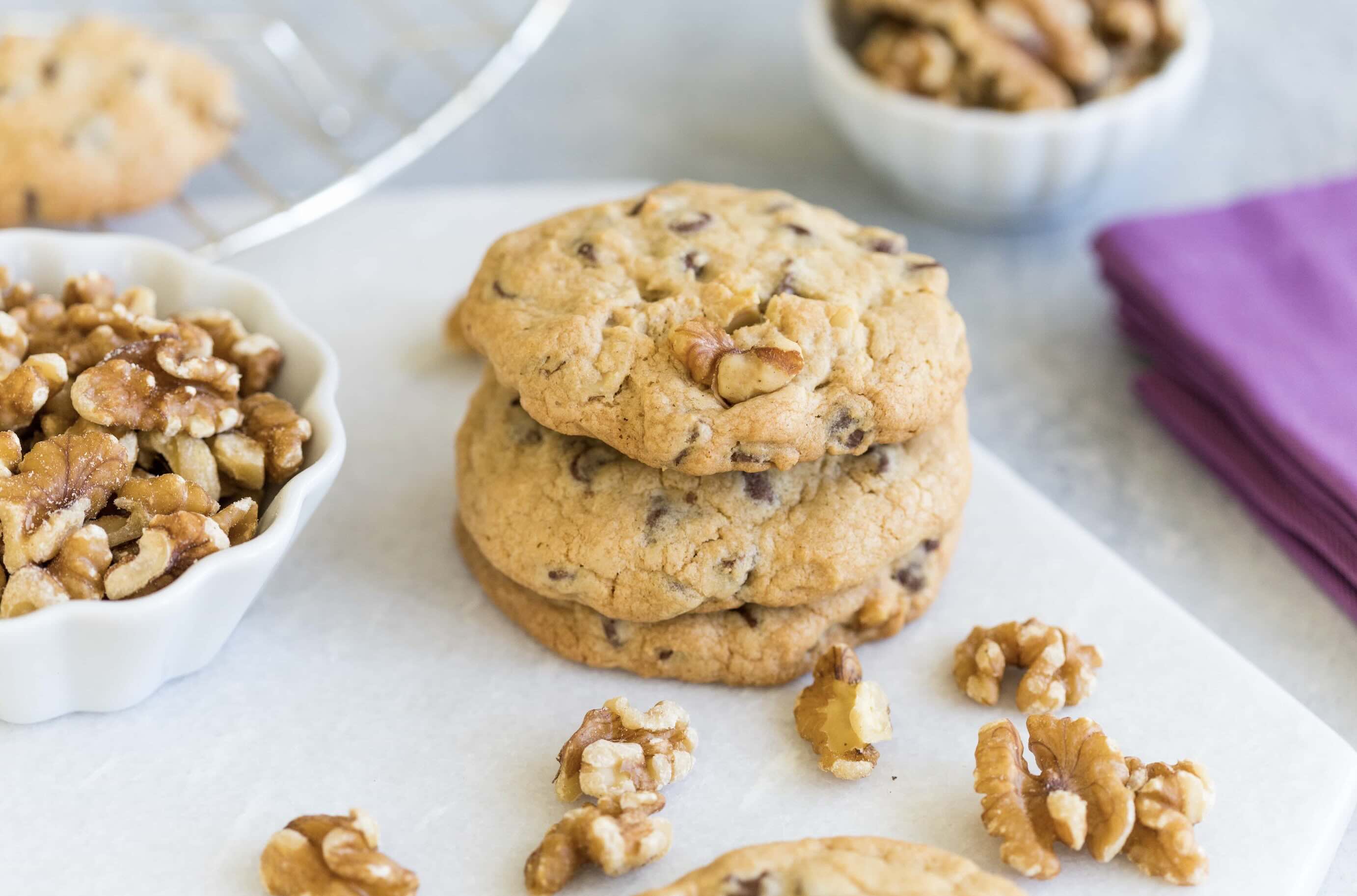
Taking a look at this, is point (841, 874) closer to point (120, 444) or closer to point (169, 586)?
point (169, 586)

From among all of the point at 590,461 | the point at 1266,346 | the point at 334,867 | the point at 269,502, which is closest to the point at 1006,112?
the point at 1266,346

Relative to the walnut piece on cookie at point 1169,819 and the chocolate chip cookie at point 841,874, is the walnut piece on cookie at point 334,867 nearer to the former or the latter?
the chocolate chip cookie at point 841,874

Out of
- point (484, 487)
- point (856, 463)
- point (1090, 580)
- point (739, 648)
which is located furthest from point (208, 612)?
point (1090, 580)

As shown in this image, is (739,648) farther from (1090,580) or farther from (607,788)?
(1090,580)

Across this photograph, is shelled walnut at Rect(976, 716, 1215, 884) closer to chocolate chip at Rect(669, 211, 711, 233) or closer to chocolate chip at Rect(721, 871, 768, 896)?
chocolate chip at Rect(721, 871, 768, 896)

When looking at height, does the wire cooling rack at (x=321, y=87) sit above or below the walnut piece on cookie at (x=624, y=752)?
above

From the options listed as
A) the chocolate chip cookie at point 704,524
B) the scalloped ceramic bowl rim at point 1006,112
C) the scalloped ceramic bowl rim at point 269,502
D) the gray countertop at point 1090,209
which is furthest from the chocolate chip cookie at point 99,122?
the scalloped ceramic bowl rim at point 1006,112

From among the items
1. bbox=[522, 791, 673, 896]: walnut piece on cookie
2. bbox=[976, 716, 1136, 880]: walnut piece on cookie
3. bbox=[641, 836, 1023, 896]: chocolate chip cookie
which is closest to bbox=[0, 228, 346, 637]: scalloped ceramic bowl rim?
bbox=[522, 791, 673, 896]: walnut piece on cookie

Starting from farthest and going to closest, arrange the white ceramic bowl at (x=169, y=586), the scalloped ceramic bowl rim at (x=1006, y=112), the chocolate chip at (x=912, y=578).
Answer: the scalloped ceramic bowl rim at (x=1006, y=112)
the chocolate chip at (x=912, y=578)
the white ceramic bowl at (x=169, y=586)
